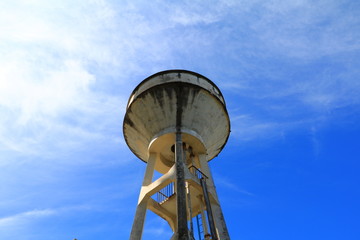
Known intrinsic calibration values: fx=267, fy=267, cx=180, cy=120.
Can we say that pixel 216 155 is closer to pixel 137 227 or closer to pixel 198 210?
pixel 198 210

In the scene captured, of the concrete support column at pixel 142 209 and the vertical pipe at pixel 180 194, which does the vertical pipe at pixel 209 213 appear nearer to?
the vertical pipe at pixel 180 194

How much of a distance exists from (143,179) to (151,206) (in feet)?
3.65

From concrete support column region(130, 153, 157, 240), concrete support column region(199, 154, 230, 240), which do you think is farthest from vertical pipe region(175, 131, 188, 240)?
concrete support column region(130, 153, 157, 240)

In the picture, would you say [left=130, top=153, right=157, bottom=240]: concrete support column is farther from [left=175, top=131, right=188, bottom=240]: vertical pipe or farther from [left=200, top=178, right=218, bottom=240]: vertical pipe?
[left=200, top=178, right=218, bottom=240]: vertical pipe

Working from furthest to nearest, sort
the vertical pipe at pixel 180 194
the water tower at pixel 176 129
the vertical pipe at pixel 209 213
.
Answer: the water tower at pixel 176 129 < the vertical pipe at pixel 209 213 < the vertical pipe at pixel 180 194

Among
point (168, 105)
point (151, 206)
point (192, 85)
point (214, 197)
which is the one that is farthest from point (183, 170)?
point (192, 85)

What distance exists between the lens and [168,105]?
11414mm

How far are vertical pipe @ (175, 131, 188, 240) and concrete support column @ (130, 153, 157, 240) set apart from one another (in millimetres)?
1616

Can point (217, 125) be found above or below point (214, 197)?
above

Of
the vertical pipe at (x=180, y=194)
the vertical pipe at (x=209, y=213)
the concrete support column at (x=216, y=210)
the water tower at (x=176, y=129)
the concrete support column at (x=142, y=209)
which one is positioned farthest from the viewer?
the water tower at (x=176, y=129)

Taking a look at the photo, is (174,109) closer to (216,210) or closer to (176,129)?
(176,129)

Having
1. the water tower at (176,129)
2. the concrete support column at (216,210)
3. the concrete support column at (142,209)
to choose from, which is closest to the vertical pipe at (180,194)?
the water tower at (176,129)

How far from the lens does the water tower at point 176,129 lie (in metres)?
10.6

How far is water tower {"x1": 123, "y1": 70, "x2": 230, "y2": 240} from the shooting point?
10.6 m
